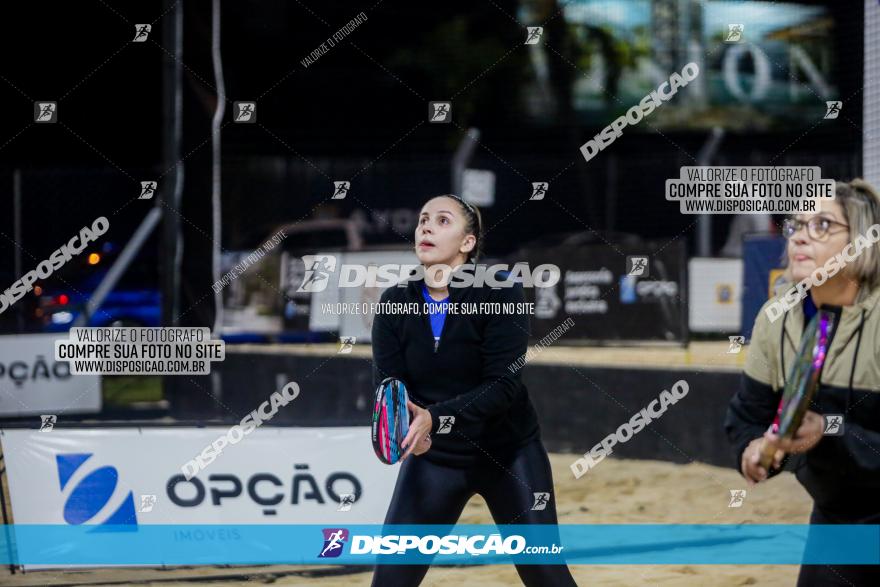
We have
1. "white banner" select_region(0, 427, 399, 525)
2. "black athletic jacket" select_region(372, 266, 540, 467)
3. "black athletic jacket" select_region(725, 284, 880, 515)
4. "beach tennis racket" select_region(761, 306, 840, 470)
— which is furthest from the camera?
"white banner" select_region(0, 427, 399, 525)

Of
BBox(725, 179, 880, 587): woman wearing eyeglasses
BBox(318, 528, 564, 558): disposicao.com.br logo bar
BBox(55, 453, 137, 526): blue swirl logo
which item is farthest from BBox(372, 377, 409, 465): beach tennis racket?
BBox(55, 453, 137, 526): blue swirl logo

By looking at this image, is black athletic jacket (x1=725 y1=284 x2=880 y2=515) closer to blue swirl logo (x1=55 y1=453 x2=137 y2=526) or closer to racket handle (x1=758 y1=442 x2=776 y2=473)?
racket handle (x1=758 y1=442 x2=776 y2=473)

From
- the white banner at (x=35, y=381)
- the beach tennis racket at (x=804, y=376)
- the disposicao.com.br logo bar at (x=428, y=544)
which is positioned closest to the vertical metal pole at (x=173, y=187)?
the white banner at (x=35, y=381)

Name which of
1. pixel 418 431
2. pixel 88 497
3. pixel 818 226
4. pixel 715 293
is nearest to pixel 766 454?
pixel 818 226

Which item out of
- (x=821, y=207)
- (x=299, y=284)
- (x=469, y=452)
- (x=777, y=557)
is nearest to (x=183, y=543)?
(x=469, y=452)

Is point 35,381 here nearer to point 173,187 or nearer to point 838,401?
point 173,187

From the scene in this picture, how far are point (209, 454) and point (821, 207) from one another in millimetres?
3487

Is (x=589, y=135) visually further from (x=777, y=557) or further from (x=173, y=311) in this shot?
(x=777, y=557)

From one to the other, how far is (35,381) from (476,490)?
6.71 metres

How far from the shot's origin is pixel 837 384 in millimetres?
3598

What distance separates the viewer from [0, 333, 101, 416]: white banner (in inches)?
399

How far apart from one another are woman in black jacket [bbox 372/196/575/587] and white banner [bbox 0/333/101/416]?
6081mm

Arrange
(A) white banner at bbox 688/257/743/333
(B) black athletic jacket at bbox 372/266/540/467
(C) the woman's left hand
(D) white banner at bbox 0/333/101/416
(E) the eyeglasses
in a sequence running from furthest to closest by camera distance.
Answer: (A) white banner at bbox 688/257/743/333 < (D) white banner at bbox 0/333/101/416 < (B) black athletic jacket at bbox 372/266/540/467 < (C) the woman's left hand < (E) the eyeglasses

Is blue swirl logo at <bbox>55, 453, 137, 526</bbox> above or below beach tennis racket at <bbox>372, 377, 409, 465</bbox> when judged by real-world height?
below
